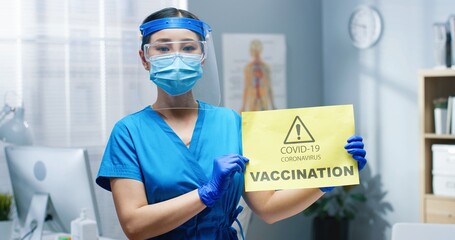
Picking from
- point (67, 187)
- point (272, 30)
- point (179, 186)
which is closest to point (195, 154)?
point (179, 186)

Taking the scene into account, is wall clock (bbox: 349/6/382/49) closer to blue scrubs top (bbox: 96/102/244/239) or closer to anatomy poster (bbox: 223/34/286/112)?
anatomy poster (bbox: 223/34/286/112)

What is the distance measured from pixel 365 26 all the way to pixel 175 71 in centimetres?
297

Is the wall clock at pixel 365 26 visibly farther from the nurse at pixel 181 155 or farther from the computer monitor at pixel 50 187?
the nurse at pixel 181 155

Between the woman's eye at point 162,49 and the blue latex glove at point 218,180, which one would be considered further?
the woman's eye at point 162,49

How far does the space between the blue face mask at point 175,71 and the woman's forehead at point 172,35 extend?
0.14 ft

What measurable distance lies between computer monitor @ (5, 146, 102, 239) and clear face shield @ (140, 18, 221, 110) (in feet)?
2.10

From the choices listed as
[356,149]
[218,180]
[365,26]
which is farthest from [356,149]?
[365,26]

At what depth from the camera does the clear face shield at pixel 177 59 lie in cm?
162

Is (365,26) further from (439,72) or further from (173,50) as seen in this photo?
(173,50)

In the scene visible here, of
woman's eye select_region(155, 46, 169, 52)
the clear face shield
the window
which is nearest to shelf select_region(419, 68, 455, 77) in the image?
the window

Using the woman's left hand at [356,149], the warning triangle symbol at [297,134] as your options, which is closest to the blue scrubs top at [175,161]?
the warning triangle symbol at [297,134]

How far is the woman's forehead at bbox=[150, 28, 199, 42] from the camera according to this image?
162cm

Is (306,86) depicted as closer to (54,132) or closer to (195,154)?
(54,132)

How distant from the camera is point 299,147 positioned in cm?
165
